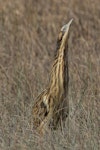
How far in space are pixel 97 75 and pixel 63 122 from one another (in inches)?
49.5

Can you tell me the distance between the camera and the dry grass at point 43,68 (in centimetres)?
402

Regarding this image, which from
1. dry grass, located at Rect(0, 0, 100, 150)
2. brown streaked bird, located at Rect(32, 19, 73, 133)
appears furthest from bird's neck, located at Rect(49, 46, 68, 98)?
dry grass, located at Rect(0, 0, 100, 150)

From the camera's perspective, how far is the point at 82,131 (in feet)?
13.5

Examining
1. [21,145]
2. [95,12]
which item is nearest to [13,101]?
[21,145]

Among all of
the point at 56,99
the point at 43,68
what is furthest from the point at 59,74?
the point at 43,68

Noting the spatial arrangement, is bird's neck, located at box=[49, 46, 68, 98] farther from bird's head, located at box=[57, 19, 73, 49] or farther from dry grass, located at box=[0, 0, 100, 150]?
dry grass, located at box=[0, 0, 100, 150]

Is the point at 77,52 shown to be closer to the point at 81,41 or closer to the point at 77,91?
the point at 81,41

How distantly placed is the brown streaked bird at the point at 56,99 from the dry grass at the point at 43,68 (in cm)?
6

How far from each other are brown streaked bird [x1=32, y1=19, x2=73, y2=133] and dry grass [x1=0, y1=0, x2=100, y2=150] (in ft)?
0.21

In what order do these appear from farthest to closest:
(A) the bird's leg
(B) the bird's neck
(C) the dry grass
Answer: (B) the bird's neck → (A) the bird's leg → (C) the dry grass

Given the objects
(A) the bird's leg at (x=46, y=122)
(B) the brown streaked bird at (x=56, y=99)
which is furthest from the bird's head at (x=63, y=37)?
(A) the bird's leg at (x=46, y=122)

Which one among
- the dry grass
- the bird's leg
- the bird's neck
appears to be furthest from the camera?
the bird's neck

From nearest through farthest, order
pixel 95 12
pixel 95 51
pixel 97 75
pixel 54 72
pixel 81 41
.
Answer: pixel 54 72 < pixel 97 75 < pixel 95 51 < pixel 81 41 < pixel 95 12

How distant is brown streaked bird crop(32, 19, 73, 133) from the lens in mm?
4289
